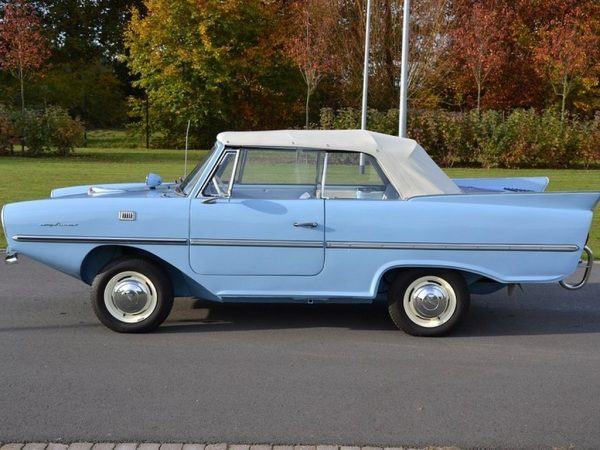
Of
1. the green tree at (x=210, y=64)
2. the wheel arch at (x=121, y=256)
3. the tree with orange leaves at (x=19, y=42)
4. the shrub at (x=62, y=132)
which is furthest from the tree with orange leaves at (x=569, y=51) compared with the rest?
the wheel arch at (x=121, y=256)

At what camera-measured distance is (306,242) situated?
5871 millimetres

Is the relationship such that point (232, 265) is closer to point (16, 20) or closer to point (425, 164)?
point (425, 164)

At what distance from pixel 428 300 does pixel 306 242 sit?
1021 mm

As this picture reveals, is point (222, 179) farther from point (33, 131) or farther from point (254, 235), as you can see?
point (33, 131)

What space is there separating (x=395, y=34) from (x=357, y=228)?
97.6 feet

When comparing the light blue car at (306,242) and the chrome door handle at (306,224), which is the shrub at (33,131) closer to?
the light blue car at (306,242)

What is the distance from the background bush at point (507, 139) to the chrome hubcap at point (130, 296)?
70.3ft

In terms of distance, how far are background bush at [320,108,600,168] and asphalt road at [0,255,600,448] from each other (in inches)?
777

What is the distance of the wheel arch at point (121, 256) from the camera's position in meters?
6.03

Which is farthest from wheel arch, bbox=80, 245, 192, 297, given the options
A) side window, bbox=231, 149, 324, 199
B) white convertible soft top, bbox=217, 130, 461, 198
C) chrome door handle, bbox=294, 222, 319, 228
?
white convertible soft top, bbox=217, 130, 461, 198

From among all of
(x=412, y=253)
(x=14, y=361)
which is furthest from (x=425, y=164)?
(x=14, y=361)

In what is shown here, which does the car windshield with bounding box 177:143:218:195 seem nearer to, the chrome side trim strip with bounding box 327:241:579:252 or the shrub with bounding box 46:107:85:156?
the chrome side trim strip with bounding box 327:241:579:252

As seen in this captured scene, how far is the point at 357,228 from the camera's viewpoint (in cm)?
586

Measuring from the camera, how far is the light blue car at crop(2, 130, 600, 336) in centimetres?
586
